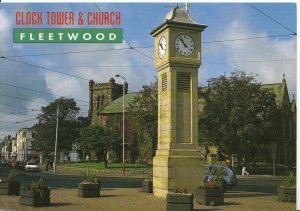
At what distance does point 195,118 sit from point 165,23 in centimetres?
356

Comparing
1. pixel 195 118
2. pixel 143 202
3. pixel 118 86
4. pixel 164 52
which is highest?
pixel 118 86

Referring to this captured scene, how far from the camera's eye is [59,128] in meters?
87.9

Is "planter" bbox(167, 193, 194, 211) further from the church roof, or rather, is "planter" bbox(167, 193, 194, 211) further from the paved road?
the church roof

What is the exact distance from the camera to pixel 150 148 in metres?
61.9

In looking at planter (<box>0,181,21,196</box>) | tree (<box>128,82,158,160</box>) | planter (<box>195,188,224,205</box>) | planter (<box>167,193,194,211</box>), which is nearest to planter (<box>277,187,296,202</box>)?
planter (<box>195,188,224,205</box>)

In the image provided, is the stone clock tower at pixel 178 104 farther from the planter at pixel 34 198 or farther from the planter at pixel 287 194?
the planter at pixel 34 198

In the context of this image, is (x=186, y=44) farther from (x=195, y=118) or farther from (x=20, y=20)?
(x=20, y=20)

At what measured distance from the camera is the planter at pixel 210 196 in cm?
1489

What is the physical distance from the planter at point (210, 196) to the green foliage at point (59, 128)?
238 ft

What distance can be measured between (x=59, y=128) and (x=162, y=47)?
7295cm

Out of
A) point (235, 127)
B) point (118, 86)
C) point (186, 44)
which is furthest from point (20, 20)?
point (118, 86)

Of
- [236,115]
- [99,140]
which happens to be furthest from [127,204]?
[99,140]

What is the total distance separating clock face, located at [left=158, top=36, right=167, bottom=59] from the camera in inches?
670

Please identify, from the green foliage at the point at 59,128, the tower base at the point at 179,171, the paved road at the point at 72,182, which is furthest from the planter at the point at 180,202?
the green foliage at the point at 59,128
